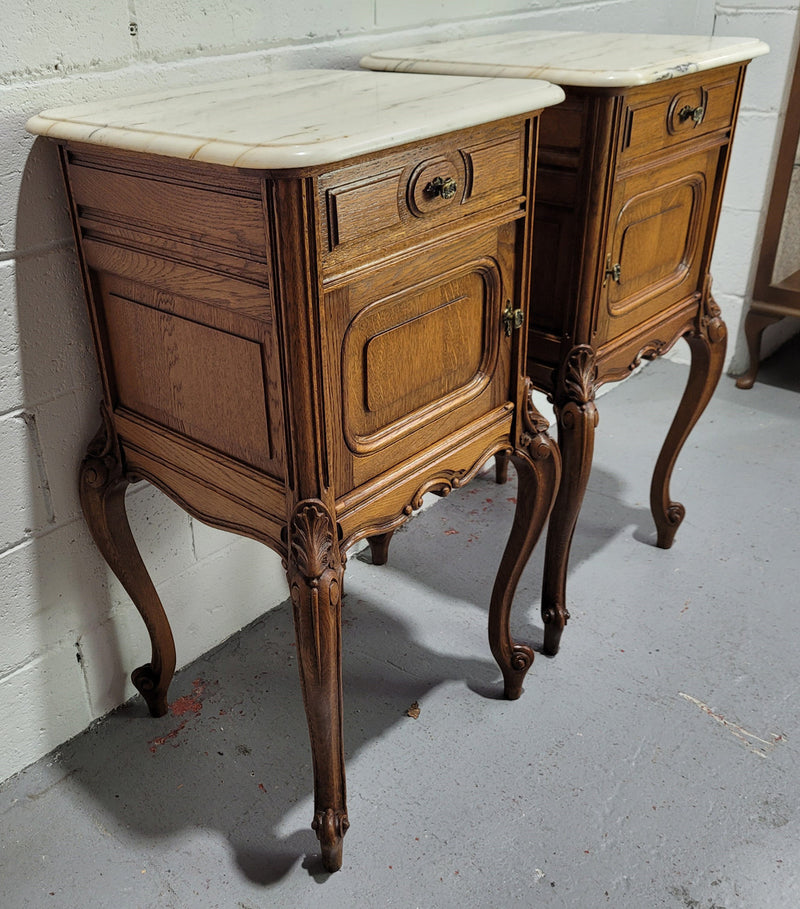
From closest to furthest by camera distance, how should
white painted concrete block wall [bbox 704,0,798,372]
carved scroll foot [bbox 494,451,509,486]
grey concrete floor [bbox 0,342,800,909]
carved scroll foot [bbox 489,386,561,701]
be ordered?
grey concrete floor [bbox 0,342,800,909], carved scroll foot [bbox 489,386,561,701], carved scroll foot [bbox 494,451,509,486], white painted concrete block wall [bbox 704,0,798,372]

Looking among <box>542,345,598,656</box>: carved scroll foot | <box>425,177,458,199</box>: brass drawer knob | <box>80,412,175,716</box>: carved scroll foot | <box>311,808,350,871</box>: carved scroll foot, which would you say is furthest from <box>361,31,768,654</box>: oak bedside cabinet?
<box>80,412,175,716</box>: carved scroll foot

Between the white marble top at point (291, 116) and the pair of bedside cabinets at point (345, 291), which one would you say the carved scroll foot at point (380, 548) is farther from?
the white marble top at point (291, 116)

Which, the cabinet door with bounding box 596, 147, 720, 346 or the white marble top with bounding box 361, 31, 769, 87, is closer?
the white marble top with bounding box 361, 31, 769, 87

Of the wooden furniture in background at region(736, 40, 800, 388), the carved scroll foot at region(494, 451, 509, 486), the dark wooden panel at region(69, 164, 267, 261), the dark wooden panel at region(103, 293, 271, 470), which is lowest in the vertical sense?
the carved scroll foot at region(494, 451, 509, 486)

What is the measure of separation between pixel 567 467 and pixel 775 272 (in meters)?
1.83

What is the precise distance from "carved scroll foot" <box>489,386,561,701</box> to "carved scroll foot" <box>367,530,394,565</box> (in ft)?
1.66

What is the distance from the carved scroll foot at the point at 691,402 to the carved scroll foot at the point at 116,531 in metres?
1.24

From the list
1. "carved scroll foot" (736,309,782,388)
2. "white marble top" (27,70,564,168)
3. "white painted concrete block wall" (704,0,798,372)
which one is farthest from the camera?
"carved scroll foot" (736,309,782,388)

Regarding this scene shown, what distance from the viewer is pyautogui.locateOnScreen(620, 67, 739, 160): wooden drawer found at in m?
1.54

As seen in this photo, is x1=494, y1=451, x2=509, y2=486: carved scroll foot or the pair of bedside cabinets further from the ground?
the pair of bedside cabinets

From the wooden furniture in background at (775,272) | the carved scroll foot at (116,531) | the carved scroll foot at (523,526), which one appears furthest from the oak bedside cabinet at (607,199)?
the wooden furniture in background at (775,272)

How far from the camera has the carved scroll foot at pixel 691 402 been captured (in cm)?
204

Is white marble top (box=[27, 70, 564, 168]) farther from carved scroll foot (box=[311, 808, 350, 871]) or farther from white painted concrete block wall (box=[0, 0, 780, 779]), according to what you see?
carved scroll foot (box=[311, 808, 350, 871])

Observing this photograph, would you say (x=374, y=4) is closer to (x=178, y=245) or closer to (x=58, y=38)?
(x=58, y=38)
